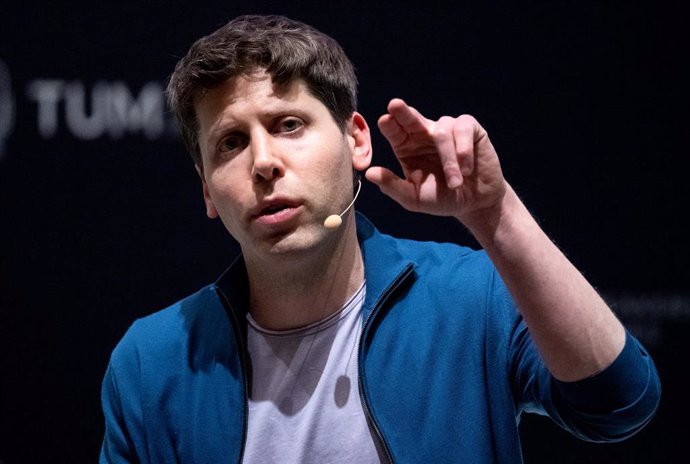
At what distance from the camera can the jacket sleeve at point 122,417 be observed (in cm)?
160

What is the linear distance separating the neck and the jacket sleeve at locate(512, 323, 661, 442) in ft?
1.23

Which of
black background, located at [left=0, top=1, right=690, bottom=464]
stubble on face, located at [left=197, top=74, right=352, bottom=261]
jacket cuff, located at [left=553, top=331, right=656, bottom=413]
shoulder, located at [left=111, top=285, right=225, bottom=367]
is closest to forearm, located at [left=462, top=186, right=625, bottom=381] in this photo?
jacket cuff, located at [left=553, top=331, right=656, bottom=413]

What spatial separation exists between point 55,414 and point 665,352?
1601 mm

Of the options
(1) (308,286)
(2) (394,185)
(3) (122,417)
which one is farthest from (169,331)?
(2) (394,185)

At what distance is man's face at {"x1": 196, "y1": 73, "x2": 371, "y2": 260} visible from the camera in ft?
4.86

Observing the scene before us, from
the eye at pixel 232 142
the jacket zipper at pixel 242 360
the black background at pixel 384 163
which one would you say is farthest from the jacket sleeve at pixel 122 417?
the black background at pixel 384 163

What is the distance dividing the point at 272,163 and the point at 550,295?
1.62ft

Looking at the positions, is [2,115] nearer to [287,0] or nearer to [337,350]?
[287,0]

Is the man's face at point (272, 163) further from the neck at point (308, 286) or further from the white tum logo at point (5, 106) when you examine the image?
the white tum logo at point (5, 106)

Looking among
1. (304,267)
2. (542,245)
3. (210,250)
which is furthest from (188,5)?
(542,245)

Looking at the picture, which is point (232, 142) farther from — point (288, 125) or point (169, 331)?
point (169, 331)

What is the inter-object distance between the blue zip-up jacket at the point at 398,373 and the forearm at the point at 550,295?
11 cm

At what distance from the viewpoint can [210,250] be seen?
7.51ft

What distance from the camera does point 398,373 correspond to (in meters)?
1.53
